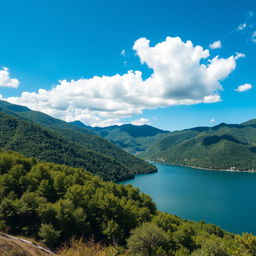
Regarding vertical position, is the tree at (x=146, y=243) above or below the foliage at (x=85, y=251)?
below

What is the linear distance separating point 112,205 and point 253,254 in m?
22.3

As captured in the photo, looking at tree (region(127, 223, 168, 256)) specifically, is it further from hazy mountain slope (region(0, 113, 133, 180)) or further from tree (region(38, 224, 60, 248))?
hazy mountain slope (region(0, 113, 133, 180))

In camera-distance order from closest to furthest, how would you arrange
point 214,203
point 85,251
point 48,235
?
1. point 85,251
2. point 48,235
3. point 214,203

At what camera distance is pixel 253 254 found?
1079 inches

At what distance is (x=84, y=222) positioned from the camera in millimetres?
31547

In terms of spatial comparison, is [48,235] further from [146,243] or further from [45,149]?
[45,149]

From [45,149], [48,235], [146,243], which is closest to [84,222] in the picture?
[48,235]

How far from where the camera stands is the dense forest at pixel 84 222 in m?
27.1

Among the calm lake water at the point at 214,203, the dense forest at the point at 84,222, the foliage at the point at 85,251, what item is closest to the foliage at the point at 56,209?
the dense forest at the point at 84,222

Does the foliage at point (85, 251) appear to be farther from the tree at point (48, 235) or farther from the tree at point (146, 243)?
the tree at point (146, 243)

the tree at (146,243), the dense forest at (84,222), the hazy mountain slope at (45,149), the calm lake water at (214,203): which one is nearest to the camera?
the tree at (146,243)

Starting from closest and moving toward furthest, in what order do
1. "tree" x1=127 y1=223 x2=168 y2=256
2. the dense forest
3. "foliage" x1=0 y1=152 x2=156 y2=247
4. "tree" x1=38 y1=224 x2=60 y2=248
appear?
"tree" x1=38 y1=224 x2=60 y2=248, "tree" x1=127 y1=223 x2=168 y2=256, the dense forest, "foliage" x1=0 y1=152 x2=156 y2=247

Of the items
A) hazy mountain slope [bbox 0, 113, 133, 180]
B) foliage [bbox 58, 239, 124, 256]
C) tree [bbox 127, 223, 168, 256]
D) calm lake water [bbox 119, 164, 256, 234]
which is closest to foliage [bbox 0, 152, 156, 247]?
tree [bbox 127, 223, 168, 256]

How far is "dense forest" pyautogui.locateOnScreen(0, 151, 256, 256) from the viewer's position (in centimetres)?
2706
